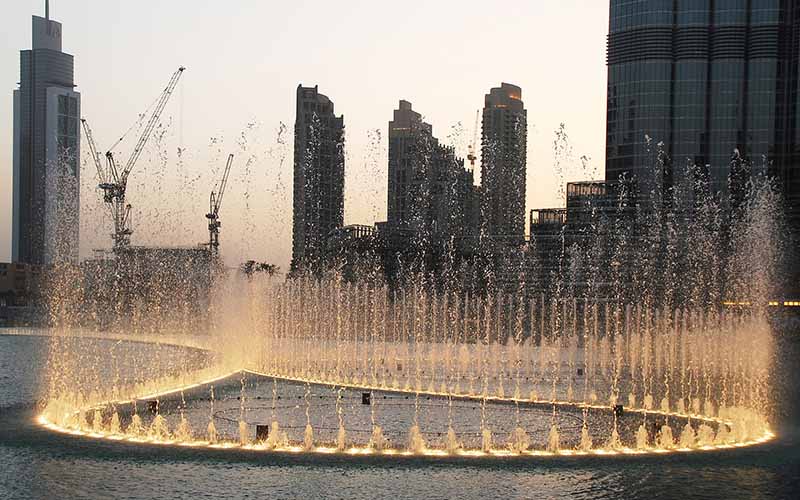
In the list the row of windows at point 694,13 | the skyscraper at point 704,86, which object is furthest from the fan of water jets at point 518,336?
the row of windows at point 694,13

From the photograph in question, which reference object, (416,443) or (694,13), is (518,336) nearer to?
(416,443)

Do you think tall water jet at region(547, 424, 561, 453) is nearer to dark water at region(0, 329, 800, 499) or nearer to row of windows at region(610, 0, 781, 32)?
dark water at region(0, 329, 800, 499)

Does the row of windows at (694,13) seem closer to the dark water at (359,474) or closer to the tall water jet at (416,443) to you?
the dark water at (359,474)

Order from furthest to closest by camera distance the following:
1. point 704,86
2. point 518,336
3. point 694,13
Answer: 1. point 704,86
2. point 694,13
3. point 518,336

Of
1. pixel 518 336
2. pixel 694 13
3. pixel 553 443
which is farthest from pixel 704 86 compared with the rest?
pixel 553 443

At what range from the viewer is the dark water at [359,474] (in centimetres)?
2270

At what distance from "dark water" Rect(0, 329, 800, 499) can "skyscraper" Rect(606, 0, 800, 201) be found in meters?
113

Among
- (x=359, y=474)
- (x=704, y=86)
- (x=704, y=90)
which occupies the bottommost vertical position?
(x=359, y=474)

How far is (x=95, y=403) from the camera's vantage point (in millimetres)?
35625

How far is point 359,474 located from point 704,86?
12309 cm

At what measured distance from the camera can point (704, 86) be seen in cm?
13750

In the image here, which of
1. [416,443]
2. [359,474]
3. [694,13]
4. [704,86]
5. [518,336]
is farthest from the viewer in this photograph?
[704,86]

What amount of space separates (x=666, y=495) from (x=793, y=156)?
124m

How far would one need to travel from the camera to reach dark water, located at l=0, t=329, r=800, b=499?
22.7m
